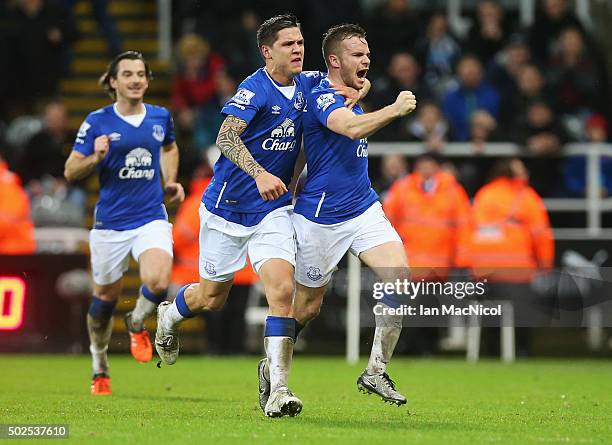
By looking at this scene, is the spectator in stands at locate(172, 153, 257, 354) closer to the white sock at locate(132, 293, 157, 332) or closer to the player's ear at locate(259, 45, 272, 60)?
the white sock at locate(132, 293, 157, 332)

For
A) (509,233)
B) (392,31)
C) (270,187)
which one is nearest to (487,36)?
(392,31)

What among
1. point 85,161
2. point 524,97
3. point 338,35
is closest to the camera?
point 338,35

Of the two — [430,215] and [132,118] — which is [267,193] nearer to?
[132,118]

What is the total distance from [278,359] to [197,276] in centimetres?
788

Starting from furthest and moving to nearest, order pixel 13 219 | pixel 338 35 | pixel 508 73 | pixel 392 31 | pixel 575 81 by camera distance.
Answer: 1. pixel 392 31
2. pixel 508 73
3. pixel 575 81
4. pixel 13 219
5. pixel 338 35

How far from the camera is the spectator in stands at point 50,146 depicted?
18062mm

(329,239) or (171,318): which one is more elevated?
(329,239)

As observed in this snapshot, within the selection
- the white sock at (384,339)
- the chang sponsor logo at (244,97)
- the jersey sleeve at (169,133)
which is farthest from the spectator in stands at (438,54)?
the chang sponsor logo at (244,97)

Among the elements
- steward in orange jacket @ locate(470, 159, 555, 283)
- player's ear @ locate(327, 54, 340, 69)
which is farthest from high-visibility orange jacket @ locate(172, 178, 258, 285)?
player's ear @ locate(327, 54, 340, 69)

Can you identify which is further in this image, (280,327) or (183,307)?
(183,307)

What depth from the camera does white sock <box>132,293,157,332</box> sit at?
11.3 m

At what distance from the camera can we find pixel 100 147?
428 inches

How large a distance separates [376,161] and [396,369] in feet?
12.2

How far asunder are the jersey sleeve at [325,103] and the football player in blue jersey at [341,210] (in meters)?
0.04
